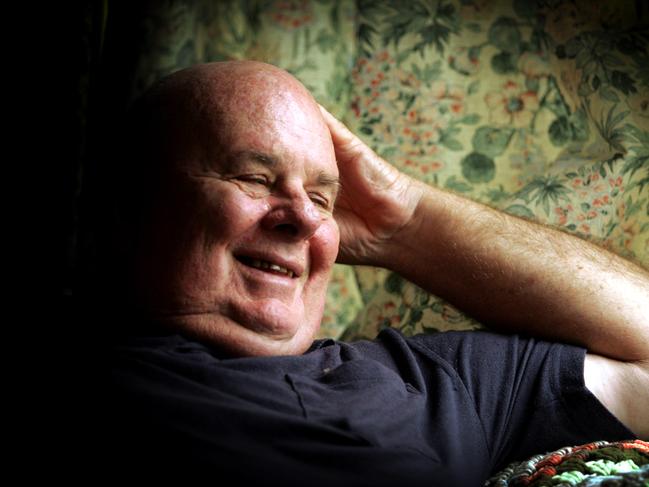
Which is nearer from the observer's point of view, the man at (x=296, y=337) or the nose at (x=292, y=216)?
the man at (x=296, y=337)

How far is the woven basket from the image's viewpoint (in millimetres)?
908

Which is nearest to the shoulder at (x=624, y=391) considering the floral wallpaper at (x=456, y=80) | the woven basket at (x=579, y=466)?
the woven basket at (x=579, y=466)

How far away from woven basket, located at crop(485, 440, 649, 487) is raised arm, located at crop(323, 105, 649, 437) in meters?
0.19

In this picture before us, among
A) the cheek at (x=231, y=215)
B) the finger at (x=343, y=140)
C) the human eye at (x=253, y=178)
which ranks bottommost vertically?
the cheek at (x=231, y=215)

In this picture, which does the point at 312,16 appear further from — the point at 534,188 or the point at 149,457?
the point at 149,457

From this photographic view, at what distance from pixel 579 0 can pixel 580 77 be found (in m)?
0.23

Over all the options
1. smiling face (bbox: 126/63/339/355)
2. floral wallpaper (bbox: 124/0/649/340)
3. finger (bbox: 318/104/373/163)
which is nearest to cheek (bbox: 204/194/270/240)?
smiling face (bbox: 126/63/339/355)

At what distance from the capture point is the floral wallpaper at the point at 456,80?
5.38 feet

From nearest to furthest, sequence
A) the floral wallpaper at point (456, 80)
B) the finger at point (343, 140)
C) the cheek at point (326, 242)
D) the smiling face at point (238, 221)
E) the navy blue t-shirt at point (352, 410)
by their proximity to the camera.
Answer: the navy blue t-shirt at point (352, 410), the smiling face at point (238, 221), the cheek at point (326, 242), the finger at point (343, 140), the floral wallpaper at point (456, 80)

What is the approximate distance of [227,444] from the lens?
2.76ft

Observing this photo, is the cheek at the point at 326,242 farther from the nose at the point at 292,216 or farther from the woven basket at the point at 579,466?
the woven basket at the point at 579,466

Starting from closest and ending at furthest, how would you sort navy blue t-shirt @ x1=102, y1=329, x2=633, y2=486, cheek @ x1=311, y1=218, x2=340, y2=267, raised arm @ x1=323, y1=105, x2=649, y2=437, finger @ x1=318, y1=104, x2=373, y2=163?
navy blue t-shirt @ x1=102, y1=329, x2=633, y2=486 < cheek @ x1=311, y1=218, x2=340, y2=267 < raised arm @ x1=323, y1=105, x2=649, y2=437 < finger @ x1=318, y1=104, x2=373, y2=163

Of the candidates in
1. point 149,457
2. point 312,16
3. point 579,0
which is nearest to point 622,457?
point 149,457

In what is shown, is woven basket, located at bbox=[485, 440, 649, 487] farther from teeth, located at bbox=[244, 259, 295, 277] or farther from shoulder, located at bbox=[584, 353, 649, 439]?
teeth, located at bbox=[244, 259, 295, 277]
